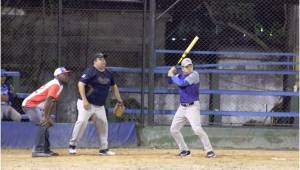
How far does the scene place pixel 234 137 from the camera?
14.1 meters

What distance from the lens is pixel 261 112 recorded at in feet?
48.9

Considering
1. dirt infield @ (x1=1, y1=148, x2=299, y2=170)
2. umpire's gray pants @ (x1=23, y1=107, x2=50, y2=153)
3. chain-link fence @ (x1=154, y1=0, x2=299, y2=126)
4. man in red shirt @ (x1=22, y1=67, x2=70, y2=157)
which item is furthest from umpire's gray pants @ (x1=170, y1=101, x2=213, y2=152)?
chain-link fence @ (x1=154, y1=0, x2=299, y2=126)

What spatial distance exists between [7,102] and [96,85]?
7.34ft

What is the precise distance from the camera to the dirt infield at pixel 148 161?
9977 mm

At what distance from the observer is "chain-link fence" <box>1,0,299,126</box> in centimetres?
1473

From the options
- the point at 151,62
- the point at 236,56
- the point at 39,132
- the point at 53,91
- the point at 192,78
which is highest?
the point at 236,56

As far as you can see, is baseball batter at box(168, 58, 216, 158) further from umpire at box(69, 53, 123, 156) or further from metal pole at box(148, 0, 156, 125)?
metal pole at box(148, 0, 156, 125)

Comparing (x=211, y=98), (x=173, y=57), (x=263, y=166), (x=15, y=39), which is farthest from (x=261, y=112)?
(x=15, y=39)

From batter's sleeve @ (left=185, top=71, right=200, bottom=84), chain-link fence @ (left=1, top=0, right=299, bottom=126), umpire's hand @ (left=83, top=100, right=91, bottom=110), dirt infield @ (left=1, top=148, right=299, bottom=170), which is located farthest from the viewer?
chain-link fence @ (left=1, top=0, right=299, bottom=126)

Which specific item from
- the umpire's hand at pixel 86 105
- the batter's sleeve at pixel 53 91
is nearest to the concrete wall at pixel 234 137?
the umpire's hand at pixel 86 105

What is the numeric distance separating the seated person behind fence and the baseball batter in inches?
133

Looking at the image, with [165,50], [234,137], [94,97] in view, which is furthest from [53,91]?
[165,50]

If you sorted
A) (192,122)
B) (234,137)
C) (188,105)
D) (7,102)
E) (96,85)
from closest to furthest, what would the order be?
(192,122) → (188,105) → (96,85) → (7,102) → (234,137)

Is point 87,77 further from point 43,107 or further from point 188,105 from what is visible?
point 188,105
